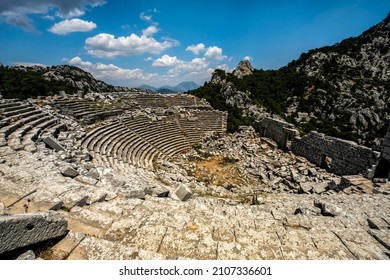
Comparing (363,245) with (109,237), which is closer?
(109,237)

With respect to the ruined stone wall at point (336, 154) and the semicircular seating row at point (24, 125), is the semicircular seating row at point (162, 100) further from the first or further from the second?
the ruined stone wall at point (336, 154)

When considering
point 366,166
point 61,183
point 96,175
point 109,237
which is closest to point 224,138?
point 366,166

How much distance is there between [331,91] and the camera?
37.7 m

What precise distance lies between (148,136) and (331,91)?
105 feet

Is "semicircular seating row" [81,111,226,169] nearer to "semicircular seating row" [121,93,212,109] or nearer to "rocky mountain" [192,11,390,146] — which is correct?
"semicircular seating row" [121,93,212,109]

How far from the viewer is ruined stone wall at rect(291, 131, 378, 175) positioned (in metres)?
12.9

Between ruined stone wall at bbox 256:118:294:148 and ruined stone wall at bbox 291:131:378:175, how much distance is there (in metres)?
2.21

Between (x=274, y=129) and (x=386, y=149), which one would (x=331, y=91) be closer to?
(x=274, y=129)

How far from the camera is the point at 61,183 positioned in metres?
6.32

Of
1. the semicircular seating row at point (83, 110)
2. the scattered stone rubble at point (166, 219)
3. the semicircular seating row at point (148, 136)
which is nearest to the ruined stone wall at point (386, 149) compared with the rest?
the scattered stone rubble at point (166, 219)

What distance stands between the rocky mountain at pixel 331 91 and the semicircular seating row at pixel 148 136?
961cm

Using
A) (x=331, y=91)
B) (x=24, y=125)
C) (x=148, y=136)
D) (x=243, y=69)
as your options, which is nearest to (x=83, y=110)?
(x=148, y=136)

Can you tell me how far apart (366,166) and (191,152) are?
39.6ft
